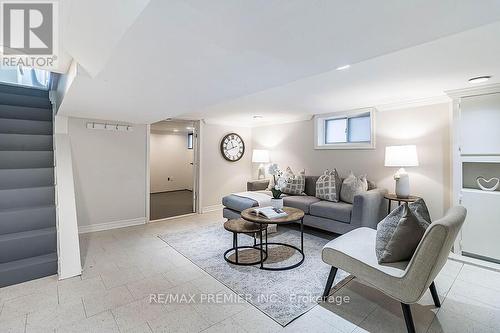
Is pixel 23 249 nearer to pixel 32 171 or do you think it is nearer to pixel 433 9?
pixel 32 171

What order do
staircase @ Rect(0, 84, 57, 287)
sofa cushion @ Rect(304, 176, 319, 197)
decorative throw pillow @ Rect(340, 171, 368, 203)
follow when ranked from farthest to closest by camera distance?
sofa cushion @ Rect(304, 176, 319, 197) < decorative throw pillow @ Rect(340, 171, 368, 203) < staircase @ Rect(0, 84, 57, 287)

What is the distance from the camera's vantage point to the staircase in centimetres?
244

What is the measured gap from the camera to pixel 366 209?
319 centimetres

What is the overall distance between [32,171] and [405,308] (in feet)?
13.7

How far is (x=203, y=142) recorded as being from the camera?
5375 mm

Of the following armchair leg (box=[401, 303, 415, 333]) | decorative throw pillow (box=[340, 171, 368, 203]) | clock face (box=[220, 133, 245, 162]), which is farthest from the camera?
clock face (box=[220, 133, 245, 162])

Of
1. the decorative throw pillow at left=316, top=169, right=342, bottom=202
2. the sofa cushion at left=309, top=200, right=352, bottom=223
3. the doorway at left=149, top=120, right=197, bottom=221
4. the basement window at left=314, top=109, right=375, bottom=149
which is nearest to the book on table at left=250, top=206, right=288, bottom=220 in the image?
the sofa cushion at left=309, top=200, right=352, bottom=223

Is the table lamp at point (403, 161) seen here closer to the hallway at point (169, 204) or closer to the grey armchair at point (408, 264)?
the grey armchair at point (408, 264)

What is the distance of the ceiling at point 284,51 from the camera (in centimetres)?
100

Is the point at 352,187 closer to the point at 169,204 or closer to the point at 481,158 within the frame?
the point at 481,158

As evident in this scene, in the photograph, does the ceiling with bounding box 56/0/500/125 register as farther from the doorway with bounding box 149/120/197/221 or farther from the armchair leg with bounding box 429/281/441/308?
the doorway with bounding box 149/120/197/221

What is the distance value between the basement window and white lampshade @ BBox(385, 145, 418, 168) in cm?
59

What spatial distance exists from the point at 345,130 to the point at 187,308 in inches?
152

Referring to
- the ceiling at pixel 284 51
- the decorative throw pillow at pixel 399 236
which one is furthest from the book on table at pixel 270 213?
the ceiling at pixel 284 51
